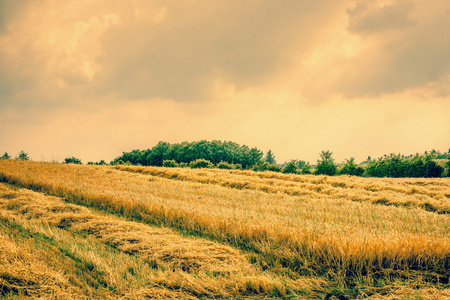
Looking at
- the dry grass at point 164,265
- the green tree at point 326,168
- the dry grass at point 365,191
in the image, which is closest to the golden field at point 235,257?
the dry grass at point 164,265

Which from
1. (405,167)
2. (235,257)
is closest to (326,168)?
(405,167)

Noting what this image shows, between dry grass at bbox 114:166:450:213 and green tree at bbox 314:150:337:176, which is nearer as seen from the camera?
dry grass at bbox 114:166:450:213

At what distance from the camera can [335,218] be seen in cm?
736

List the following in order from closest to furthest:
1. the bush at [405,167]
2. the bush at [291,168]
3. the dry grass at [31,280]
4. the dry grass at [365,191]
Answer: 1. the dry grass at [31,280]
2. the dry grass at [365,191]
3. the bush at [405,167]
4. the bush at [291,168]

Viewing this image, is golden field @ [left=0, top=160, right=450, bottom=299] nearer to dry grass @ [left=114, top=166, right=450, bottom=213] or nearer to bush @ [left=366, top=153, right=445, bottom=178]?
dry grass @ [left=114, top=166, right=450, bottom=213]

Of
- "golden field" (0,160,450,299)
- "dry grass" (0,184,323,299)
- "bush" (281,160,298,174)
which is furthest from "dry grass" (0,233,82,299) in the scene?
"bush" (281,160,298,174)

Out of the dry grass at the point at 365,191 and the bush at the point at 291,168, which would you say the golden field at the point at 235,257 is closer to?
the dry grass at the point at 365,191

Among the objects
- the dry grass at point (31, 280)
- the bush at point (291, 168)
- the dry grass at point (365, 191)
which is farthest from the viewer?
the bush at point (291, 168)

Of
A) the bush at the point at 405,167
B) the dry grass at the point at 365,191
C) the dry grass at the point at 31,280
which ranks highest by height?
the bush at the point at 405,167

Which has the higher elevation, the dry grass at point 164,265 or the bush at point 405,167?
the bush at point 405,167

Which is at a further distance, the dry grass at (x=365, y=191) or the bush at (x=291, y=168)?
the bush at (x=291, y=168)

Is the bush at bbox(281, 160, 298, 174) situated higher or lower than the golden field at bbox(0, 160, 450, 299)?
higher

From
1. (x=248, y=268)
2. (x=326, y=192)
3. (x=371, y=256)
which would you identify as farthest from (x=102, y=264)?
(x=326, y=192)

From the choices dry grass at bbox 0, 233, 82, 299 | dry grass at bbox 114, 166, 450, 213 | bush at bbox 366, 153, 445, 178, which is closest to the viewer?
dry grass at bbox 0, 233, 82, 299
